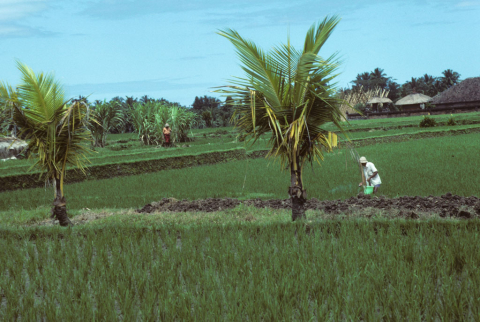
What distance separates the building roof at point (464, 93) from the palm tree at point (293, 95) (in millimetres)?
40010

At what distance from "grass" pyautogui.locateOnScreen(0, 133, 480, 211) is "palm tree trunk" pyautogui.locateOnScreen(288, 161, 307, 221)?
307 cm

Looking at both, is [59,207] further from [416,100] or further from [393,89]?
[393,89]

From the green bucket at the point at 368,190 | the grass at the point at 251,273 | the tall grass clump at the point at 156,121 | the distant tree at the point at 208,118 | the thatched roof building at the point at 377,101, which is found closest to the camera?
the grass at the point at 251,273

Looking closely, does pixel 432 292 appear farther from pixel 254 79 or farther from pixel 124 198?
pixel 124 198

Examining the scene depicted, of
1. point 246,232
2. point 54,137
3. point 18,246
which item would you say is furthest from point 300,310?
point 54,137

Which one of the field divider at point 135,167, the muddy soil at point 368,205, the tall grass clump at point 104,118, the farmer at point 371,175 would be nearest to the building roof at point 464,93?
the field divider at point 135,167

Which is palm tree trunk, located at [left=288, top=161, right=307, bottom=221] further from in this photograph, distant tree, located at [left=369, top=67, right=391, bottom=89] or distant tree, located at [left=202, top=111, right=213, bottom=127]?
distant tree, located at [left=369, top=67, right=391, bottom=89]

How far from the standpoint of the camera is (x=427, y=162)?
14102 millimetres

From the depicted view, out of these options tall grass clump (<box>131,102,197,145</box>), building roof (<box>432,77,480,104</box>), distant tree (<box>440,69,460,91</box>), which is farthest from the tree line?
tall grass clump (<box>131,102,197,145</box>)

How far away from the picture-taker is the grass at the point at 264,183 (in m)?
10.1

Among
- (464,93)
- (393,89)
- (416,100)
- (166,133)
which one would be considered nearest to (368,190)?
(166,133)

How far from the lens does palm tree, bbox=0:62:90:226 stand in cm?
702

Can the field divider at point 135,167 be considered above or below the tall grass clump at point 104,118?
below

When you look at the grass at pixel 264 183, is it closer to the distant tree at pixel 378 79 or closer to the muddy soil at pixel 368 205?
the muddy soil at pixel 368 205
